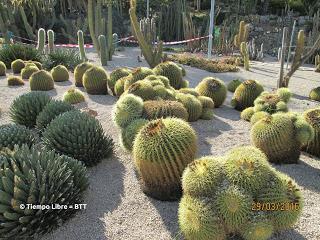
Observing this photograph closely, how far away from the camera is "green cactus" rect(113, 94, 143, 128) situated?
16.7 feet

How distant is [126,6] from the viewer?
88.1 feet

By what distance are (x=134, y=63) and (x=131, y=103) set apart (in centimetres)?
833

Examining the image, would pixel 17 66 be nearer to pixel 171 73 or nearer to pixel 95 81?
pixel 95 81

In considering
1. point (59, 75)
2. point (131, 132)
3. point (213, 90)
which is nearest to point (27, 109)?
point (131, 132)

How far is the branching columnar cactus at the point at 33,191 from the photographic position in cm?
335

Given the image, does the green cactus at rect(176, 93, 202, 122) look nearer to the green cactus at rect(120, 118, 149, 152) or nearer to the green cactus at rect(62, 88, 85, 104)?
the green cactus at rect(120, 118, 149, 152)

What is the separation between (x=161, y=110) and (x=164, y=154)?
1484mm

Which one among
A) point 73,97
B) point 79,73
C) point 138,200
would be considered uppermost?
point 79,73

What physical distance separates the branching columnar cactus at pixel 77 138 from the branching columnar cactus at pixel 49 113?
28.0 inches

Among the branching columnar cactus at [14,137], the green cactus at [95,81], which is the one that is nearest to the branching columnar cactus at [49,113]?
the branching columnar cactus at [14,137]

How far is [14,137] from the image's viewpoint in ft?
15.4

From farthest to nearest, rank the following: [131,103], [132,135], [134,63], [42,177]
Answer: [134,63], [131,103], [132,135], [42,177]

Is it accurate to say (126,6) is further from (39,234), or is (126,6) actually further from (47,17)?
(39,234)

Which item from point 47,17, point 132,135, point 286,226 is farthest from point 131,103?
point 47,17
